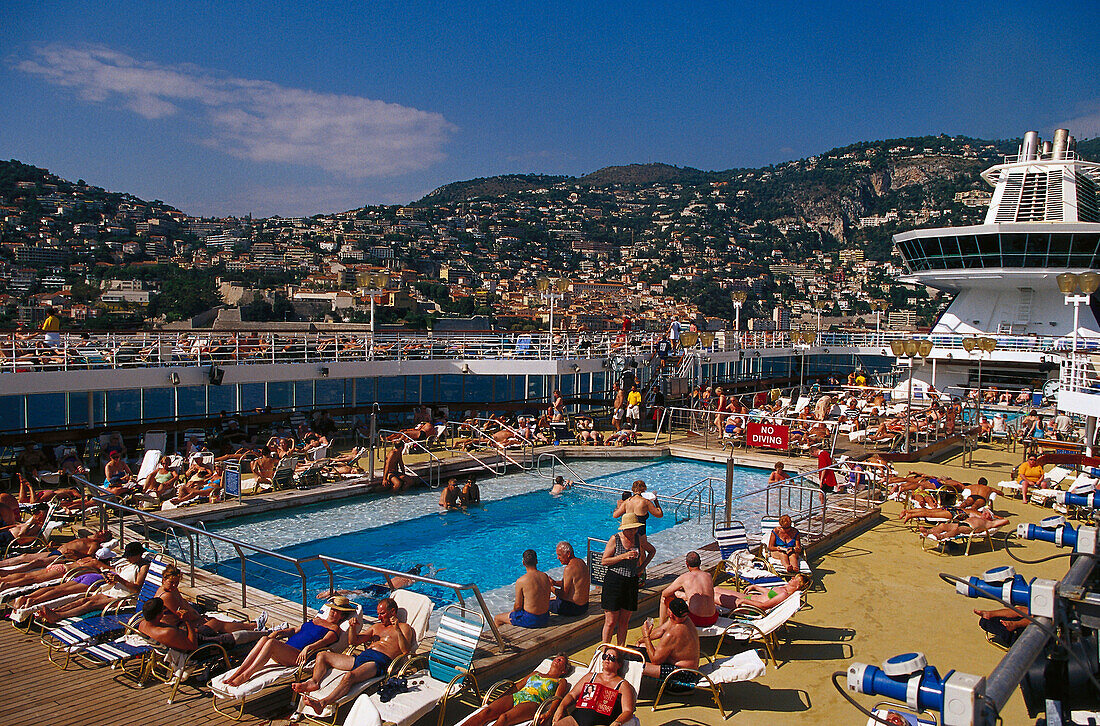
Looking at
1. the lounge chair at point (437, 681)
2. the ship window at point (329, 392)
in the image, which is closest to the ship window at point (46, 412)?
the ship window at point (329, 392)

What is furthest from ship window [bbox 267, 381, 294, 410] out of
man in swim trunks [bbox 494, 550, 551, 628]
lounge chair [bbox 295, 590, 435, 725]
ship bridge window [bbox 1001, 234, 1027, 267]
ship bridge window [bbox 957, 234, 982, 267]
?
lounge chair [bbox 295, 590, 435, 725]

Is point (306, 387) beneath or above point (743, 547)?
beneath

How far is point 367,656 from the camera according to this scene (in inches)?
202

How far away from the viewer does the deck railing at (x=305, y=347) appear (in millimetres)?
13742

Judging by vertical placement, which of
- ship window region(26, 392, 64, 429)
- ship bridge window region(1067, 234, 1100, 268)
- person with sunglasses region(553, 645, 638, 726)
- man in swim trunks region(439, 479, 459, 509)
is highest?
ship bridge window region(1067, 234, 1100, 268)

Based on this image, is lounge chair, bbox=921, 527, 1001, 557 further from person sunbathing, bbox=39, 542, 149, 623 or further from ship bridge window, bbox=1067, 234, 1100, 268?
ship bridge window, bbox=1067, 234, 1100, 268

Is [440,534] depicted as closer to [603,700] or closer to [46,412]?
[603,700]

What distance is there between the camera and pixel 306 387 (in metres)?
89.3

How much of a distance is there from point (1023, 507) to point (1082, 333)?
19563 millimetres

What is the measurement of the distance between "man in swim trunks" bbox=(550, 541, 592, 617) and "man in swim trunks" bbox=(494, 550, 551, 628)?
244 millimetres

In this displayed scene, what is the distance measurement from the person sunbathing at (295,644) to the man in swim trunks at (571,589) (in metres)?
1.88

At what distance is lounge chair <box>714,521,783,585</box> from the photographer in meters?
7.73

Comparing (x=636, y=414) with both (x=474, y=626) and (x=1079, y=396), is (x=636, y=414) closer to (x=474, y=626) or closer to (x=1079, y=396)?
(x=1079, y=396)

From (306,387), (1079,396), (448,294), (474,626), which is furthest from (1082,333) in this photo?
(448,294)
